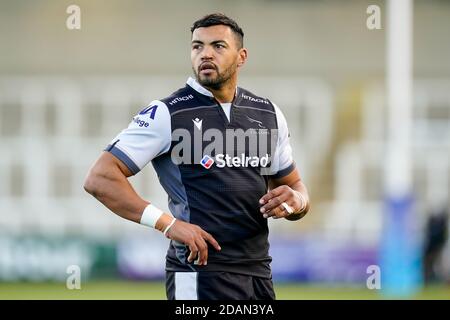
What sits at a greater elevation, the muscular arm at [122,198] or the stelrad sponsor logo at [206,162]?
the stelrad sponsor logo at [206,162]

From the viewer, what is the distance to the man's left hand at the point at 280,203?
616 centimetres

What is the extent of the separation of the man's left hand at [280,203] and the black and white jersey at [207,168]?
0.54 ft

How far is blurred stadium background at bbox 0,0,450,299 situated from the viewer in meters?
23.5

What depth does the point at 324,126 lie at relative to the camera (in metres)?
24.3

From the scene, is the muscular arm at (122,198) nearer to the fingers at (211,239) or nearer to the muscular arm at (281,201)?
the fingers at (211,239)

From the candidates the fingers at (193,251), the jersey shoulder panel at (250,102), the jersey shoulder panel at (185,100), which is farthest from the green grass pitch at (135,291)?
the fingers at (193,251)

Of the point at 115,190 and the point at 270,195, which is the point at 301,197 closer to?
the point at 270,195

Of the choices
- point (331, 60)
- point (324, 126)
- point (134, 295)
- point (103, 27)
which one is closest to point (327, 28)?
point (331, 60)

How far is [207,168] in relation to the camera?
6297mm

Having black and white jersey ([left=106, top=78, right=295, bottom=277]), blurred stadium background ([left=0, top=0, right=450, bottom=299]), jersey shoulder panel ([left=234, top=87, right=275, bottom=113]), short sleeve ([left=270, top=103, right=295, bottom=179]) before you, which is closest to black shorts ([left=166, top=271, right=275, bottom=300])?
black and white jersey ([left=106, top=78, right=295, bottom=277])

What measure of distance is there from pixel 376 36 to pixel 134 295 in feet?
35.0

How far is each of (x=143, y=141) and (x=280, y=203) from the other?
889mm

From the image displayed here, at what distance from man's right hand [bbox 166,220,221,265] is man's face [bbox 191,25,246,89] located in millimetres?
921

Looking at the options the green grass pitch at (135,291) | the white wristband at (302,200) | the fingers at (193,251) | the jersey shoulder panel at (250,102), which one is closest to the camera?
the fingers at (193,251)
